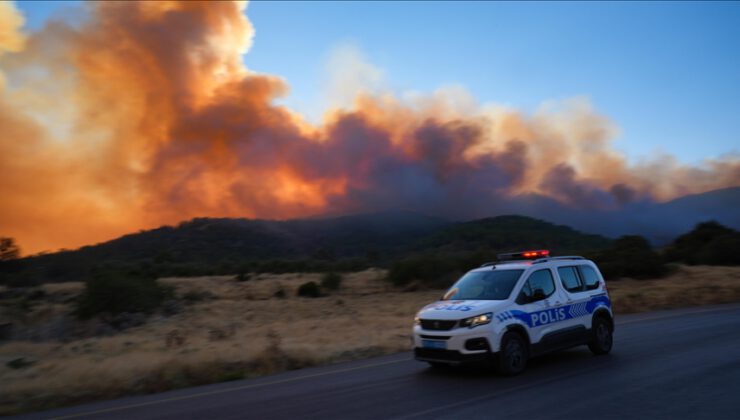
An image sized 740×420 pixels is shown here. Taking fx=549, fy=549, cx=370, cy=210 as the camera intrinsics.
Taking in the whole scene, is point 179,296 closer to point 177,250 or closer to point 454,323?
point 454,323

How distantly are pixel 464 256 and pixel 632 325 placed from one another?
34317 mm

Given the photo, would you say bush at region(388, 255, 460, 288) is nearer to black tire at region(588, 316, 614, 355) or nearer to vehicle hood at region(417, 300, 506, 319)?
black tire at region(588, 316, 614, 355)

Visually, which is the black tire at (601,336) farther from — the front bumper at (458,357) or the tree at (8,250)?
the tree at (8,250)

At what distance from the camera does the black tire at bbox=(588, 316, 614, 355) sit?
11.1m

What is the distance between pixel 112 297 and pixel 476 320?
91.2ft

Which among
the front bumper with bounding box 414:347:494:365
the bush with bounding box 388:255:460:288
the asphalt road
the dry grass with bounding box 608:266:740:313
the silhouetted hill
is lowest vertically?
the dry grass with bounding box 608:266:740:313

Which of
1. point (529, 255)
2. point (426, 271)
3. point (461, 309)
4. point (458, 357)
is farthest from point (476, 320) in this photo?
point (426, 271)

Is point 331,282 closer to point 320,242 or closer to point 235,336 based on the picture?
point 235,336

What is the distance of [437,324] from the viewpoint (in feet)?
31.4

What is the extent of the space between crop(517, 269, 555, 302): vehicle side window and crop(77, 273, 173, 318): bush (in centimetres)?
2766

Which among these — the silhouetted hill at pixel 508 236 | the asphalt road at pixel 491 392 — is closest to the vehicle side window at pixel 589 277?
the asphalt road at pixel 491 392

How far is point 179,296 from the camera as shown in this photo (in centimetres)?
3978

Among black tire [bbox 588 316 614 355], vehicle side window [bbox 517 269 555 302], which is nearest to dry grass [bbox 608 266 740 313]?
black tire [bbox 588 316 614 355]

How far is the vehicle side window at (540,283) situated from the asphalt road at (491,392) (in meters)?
1.38
